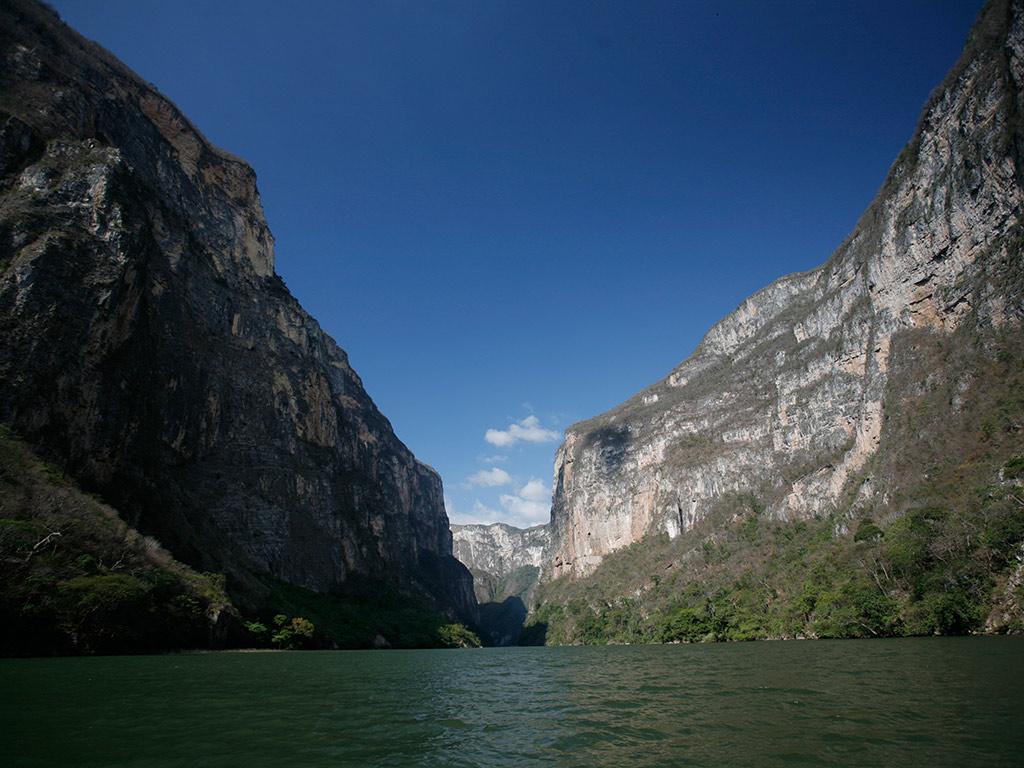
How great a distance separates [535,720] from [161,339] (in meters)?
85.4

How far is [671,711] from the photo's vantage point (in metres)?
15.2

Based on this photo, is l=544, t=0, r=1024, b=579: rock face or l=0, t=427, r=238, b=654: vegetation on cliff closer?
l=0, t=427, r=238, b=654: vegetation on cliff

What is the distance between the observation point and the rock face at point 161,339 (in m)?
52.8

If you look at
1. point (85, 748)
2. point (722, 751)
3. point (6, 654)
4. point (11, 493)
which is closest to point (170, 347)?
point (11, 493)

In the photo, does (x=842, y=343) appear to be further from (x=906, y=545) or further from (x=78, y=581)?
(x=78, y=581)

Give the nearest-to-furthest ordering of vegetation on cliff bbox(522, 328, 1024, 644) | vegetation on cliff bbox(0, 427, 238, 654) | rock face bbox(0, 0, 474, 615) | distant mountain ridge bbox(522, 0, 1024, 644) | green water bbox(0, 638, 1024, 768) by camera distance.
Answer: green water bbox(0, 638, 1024, 768), vegetation on cliff bbox(0, 427, 238, 654), vegetation on cliff bbox(522, 328, 1024, 644), distant mountain ridge bbox(522, 0, 1024, 644), rock face bbox(0, 0, 474, 615)

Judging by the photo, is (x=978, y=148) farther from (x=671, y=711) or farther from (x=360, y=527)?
(x=360, y=527)

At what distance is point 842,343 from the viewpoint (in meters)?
114

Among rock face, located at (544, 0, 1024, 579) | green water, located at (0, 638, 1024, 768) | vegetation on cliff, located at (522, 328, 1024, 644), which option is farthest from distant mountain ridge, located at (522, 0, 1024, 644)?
green water, located at (0, 638, 1024, 768)

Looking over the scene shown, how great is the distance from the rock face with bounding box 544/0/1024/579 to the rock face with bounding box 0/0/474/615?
260ft

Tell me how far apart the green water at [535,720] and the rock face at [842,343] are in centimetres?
7075

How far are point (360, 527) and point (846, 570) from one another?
10116cm

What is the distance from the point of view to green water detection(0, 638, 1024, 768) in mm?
9672

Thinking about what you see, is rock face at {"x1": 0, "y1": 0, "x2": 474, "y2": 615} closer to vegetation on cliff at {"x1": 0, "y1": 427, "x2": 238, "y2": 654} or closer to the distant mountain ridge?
vegetation on cliff at {"x1": 0, "y1": 427, "x2": 238, "y2": 654}
